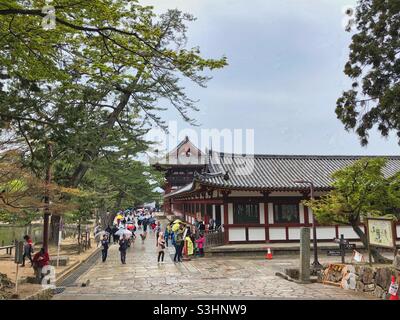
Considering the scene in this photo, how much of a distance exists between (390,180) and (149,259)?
42.1 feet

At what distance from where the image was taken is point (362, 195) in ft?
44.1

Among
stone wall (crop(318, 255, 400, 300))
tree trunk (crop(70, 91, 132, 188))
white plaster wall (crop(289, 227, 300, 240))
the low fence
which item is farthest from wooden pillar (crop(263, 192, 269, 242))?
the low fence

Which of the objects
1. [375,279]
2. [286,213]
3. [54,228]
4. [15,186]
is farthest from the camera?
[54,228]

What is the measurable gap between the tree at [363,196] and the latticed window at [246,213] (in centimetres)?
841

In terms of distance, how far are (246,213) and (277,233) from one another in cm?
238

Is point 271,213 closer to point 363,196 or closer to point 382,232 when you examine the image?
point 363,196

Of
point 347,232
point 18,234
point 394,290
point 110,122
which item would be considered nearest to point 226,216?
point 347,232

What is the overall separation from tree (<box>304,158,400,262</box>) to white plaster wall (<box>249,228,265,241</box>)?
8361 millimetres

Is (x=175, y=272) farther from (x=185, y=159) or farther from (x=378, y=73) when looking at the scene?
(x=185, y=159)

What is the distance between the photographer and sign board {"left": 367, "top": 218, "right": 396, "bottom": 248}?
10.8m

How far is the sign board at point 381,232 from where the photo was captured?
1075 cm

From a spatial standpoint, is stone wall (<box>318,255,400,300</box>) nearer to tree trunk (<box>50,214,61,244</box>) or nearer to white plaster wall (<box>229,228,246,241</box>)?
white plaster wall (<box>229,228,246,241</box>)

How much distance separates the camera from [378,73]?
13.5 metres

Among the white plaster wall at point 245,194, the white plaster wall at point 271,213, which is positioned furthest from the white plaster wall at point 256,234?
the white plaster wall at point 245,194
